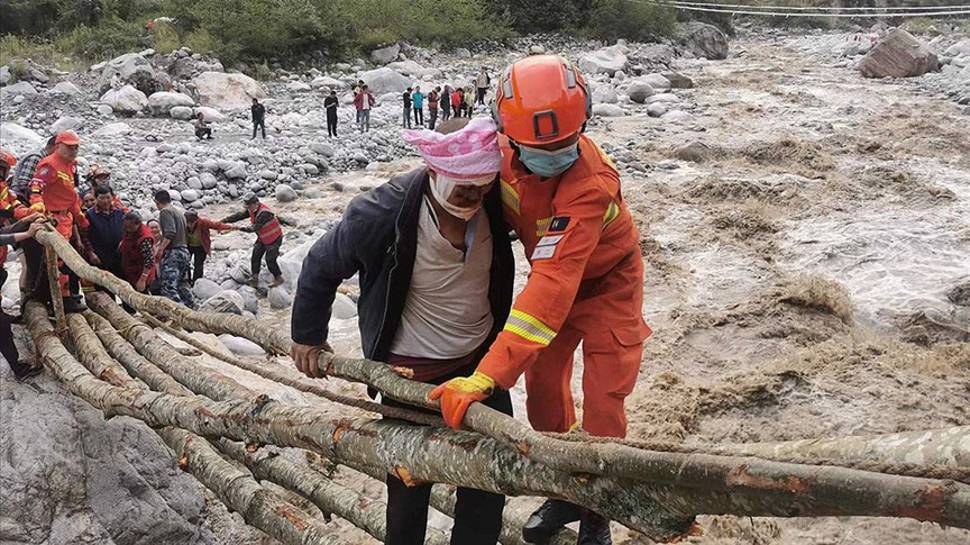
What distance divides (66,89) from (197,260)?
1115 centimetres

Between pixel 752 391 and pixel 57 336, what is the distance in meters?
4.28

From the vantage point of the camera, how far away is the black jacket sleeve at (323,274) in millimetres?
2377

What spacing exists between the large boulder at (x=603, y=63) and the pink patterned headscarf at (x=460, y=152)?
21.5 meters

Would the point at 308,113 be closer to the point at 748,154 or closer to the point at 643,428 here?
the point at 748,154

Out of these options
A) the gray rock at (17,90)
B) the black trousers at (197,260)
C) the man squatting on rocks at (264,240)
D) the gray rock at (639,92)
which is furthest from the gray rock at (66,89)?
the gray rock at (639,92)

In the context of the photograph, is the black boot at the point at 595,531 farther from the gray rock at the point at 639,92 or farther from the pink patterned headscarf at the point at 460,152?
the gray rock at the point at 639,92

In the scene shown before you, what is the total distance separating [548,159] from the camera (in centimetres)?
241

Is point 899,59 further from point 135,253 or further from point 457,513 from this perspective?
point 457,513

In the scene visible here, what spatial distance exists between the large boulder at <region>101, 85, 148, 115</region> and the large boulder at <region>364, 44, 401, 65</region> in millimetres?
8426

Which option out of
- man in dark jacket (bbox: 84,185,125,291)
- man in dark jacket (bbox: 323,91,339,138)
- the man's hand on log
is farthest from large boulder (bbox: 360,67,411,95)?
Answer: the man's hand on log

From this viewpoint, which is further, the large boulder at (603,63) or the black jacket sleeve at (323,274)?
the large boulder at (603,63)

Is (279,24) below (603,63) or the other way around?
the other way around

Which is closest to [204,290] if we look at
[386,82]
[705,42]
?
[386,82]

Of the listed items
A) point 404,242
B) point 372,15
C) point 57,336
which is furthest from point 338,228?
point 372,15
